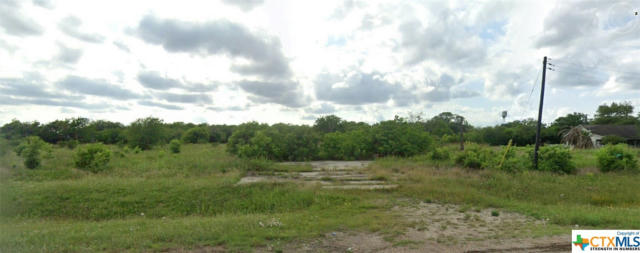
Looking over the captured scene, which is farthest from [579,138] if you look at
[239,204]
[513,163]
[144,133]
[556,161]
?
[144,133]

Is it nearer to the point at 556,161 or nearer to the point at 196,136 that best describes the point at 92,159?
the point at 556,161

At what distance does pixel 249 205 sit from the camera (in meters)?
8.70

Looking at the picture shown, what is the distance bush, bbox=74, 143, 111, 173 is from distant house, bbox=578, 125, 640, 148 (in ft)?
148

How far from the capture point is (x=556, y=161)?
14.0 metres

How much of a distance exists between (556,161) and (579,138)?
27215 mm

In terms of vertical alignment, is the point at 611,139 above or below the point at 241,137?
above

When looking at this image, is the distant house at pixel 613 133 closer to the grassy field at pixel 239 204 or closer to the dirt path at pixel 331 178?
the grassy field at pixel 239 204

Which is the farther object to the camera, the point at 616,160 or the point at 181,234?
the point at 616,160

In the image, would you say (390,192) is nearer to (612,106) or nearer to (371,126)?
(371,126)

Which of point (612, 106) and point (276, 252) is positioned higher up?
point (612, 106)

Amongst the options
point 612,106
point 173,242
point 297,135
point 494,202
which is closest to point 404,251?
point 173,242

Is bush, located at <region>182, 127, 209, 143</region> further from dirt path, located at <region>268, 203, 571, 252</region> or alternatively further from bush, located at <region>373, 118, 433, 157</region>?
dirt path, located at <region>268, 203, 571, 252</region>

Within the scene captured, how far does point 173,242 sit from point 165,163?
11437 millimetres

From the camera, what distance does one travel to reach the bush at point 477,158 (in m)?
14.4
